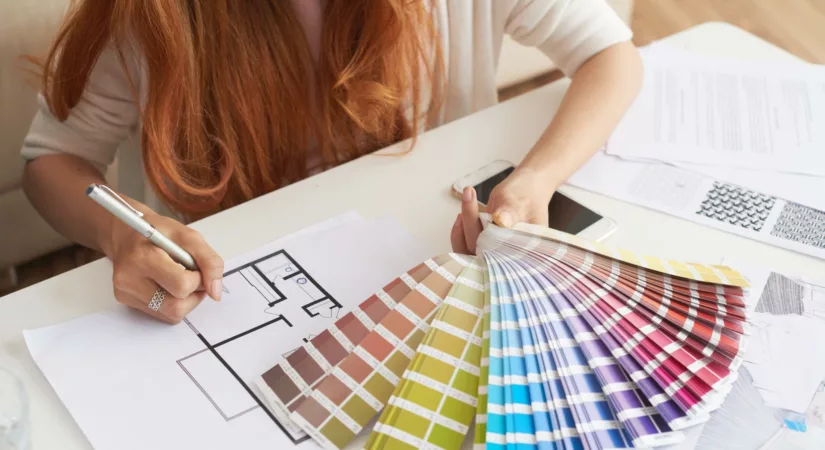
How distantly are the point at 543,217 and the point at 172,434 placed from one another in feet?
1.41

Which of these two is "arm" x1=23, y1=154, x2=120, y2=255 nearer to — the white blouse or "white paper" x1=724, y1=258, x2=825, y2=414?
the white blouse

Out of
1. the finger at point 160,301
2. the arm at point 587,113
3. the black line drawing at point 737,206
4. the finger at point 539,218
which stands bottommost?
the finger at point 160,301

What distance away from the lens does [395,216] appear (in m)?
0.84

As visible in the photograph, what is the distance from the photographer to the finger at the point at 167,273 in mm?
697

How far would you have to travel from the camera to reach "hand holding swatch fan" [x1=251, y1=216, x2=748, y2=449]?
0.59 m

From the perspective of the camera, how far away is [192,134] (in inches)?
35.1

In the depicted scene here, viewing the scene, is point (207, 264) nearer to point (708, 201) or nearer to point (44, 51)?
point (708, 201)

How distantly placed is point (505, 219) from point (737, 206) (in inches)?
11.0

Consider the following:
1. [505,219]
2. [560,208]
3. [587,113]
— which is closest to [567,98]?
[587,113]

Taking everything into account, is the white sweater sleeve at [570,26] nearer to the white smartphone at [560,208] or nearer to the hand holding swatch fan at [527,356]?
the white smartphone at [560,208]

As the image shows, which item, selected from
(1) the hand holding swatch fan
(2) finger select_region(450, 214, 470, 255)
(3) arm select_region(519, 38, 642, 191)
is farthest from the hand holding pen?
(3) arm select_region(519, 38, 642, 191)

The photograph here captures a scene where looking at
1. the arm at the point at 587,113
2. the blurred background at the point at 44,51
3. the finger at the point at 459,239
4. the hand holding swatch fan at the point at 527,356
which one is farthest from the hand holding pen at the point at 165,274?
the blurred background at the point at 44,51

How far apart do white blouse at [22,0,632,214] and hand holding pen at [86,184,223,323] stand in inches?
10.6

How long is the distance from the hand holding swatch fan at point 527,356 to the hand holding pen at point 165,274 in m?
0.11
